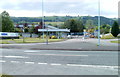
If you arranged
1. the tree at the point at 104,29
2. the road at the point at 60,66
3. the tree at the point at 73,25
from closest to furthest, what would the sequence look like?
the road at the point at 60,66 < the tree at the point at 104,29 < the tree at the point at 73,25

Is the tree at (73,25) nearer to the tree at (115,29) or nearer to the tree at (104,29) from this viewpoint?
the tree at (104,29)

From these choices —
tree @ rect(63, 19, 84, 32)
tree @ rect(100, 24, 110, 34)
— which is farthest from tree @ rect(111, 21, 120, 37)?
tree @ rect(63, 19, 84, 32)

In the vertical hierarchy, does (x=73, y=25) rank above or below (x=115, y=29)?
above

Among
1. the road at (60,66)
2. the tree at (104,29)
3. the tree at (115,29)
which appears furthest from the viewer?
the tree at (104,29)

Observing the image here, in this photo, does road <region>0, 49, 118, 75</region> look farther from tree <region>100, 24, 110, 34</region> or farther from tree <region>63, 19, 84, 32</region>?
tree <region>63, 19, 84, 32</region>

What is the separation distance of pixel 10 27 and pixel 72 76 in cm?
8036

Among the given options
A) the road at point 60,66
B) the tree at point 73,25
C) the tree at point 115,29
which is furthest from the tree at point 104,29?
the road at point 60,66

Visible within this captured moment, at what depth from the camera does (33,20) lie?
141m

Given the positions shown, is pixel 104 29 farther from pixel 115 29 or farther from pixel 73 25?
pixel 115 29

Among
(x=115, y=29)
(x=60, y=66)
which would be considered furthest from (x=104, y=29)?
(x=60, y=66)

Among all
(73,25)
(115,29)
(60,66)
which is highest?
(73,25)

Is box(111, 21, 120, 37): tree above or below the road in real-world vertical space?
above

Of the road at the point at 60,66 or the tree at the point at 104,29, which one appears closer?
the road at the point at 60,66

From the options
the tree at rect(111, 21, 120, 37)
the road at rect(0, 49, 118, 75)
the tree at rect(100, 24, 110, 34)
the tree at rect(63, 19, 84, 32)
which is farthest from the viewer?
the tree at rect(63, 19, 84, 32)
